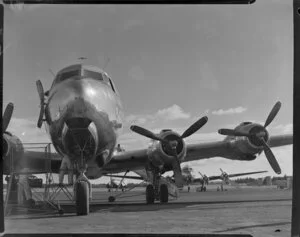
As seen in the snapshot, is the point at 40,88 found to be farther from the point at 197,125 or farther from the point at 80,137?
the point at 80,137

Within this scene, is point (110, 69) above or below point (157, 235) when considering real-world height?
above

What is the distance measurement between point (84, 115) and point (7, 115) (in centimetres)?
396

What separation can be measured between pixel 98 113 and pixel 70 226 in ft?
12.8

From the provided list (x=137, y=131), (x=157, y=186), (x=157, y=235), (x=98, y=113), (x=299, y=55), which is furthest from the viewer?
(x=157, y=186)

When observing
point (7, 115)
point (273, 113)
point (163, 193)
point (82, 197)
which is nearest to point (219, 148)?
point (82, 197)

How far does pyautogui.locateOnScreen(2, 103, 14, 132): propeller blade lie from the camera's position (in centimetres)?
467

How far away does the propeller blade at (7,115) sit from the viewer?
4.67m

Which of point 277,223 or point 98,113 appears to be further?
point 98,113

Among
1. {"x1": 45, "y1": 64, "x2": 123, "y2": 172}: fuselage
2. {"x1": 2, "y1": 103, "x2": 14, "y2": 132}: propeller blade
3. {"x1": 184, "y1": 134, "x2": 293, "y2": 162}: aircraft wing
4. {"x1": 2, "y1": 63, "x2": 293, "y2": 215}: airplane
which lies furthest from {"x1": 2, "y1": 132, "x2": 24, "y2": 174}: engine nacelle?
{"x1": 184, "y1": 134, "x2": 293, "y2": 162}: aircraft wing

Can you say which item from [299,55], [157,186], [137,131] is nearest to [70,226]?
[137,131]

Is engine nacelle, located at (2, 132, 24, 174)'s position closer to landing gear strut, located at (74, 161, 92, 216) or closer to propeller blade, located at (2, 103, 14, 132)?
propeller blade, located at (2, 103, 14, 132)

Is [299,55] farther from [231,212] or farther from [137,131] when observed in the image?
[137,131]

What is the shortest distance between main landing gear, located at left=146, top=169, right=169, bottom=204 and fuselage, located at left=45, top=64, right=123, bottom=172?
4.65 meters

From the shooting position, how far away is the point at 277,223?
509 centimetres
